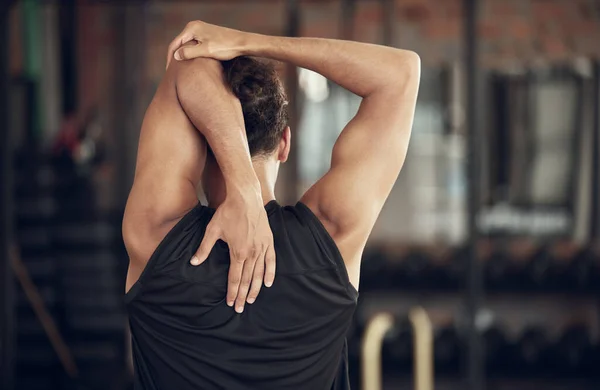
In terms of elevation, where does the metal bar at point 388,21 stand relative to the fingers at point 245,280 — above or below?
above

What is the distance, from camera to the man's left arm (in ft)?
5.07

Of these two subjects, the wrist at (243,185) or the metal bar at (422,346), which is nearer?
the wrist at (243,185)

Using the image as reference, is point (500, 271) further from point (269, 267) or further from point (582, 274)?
point (269, 267)

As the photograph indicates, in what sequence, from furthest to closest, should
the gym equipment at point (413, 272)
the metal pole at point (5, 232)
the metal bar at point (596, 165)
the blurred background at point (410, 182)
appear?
the metal bar at point (596, 165) < the gym equipment at point (413, 272) < the blurred background at point (410, 182) < the metal pole at point (5, 232)

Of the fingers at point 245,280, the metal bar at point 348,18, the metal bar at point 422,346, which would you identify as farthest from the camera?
the metal bar at point 348,18

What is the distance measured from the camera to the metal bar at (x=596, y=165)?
18.8 ft

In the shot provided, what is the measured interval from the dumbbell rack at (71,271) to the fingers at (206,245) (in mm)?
3759

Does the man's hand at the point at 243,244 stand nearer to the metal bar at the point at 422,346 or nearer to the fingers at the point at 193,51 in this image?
the fingers at the point at 193,51

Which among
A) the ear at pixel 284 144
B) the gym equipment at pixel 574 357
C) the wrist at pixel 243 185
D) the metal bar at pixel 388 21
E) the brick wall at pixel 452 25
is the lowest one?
the gym equipment at pixel 574 357

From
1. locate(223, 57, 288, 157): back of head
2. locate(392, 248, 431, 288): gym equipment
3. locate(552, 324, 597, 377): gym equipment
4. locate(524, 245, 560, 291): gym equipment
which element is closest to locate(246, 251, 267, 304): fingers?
locate(223, 57, 288, 157): back of head

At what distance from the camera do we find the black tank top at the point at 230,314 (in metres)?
1.55

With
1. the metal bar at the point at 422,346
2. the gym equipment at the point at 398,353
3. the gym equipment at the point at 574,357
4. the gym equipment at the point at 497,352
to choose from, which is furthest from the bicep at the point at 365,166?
the gym equipment at the point at 574,357

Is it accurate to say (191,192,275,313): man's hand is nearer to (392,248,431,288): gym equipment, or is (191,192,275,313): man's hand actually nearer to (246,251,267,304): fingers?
(246,251,267,304): fingers

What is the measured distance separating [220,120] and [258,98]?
107 millimetres
